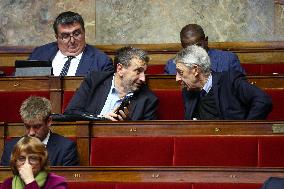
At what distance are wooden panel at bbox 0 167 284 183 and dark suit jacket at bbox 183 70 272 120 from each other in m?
0.35

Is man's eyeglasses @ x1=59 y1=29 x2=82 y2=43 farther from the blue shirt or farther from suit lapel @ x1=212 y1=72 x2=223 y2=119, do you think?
suit lapel @ x1=212 y1=72 x2=223 y2=119

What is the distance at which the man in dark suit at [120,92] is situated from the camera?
1954 mm

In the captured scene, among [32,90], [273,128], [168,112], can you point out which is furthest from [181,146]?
[32,90]

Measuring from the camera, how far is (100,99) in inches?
79.3

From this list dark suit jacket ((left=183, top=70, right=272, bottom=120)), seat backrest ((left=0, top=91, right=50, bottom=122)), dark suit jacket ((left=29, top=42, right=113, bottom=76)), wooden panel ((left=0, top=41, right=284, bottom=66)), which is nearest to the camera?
dark suit jacket ((left=183, top=70, right=272, bottom=120))

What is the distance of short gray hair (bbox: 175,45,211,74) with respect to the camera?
195 centimetres

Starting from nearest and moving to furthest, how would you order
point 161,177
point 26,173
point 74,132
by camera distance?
1. point 26,173
2. point 161,177
3. point 74,132

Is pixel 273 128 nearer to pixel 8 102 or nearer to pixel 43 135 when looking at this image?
pixel 43 135

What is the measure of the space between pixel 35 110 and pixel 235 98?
0.39 meters

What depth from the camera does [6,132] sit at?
6.13 ft

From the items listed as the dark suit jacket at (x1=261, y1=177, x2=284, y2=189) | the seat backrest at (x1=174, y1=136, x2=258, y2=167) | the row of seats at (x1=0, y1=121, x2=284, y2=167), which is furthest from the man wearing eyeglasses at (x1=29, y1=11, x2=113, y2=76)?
the dark suit jacket at (x1=261, y1=177, x2=284, y2=189)

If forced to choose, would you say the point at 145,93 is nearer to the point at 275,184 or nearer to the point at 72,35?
the point at 72,35

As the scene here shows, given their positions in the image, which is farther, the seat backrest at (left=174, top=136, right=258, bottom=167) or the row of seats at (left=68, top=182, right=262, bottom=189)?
the seat backrest at (left=174, top=136, right=258, bottom=167)

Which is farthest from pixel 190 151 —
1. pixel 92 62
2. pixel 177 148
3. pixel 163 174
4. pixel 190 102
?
pixel 92 62
